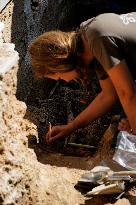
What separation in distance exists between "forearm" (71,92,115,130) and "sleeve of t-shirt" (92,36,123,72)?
0.70m

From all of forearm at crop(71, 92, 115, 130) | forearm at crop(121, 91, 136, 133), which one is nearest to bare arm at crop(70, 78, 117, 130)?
forearm at crop(71, 92, 115, 130)

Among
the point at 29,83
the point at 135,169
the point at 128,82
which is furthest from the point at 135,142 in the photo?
the point at 29,83

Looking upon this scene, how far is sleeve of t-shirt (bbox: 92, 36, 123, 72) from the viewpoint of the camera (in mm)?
2535

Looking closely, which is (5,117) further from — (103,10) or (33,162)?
(103,10)

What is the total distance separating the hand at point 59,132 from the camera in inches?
133

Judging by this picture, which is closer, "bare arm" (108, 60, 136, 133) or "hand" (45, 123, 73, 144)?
"bare arm" (108, 60, 136, 133)

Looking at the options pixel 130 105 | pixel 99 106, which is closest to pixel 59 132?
pixel 99 106

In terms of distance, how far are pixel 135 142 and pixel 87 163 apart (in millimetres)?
413

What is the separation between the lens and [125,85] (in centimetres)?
264

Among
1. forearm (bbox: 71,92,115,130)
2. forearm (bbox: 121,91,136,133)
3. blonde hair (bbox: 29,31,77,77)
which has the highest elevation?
blonde hair (bbox: 29,31,77,77)

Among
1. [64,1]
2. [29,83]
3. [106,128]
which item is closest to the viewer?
[106,128]

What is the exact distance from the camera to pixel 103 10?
6.08 meters

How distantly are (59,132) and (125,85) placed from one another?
93cm

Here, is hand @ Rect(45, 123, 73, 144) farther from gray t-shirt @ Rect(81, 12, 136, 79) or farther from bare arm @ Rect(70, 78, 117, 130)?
gray t-shirt @ Rect(81, 12, 136, 79)
